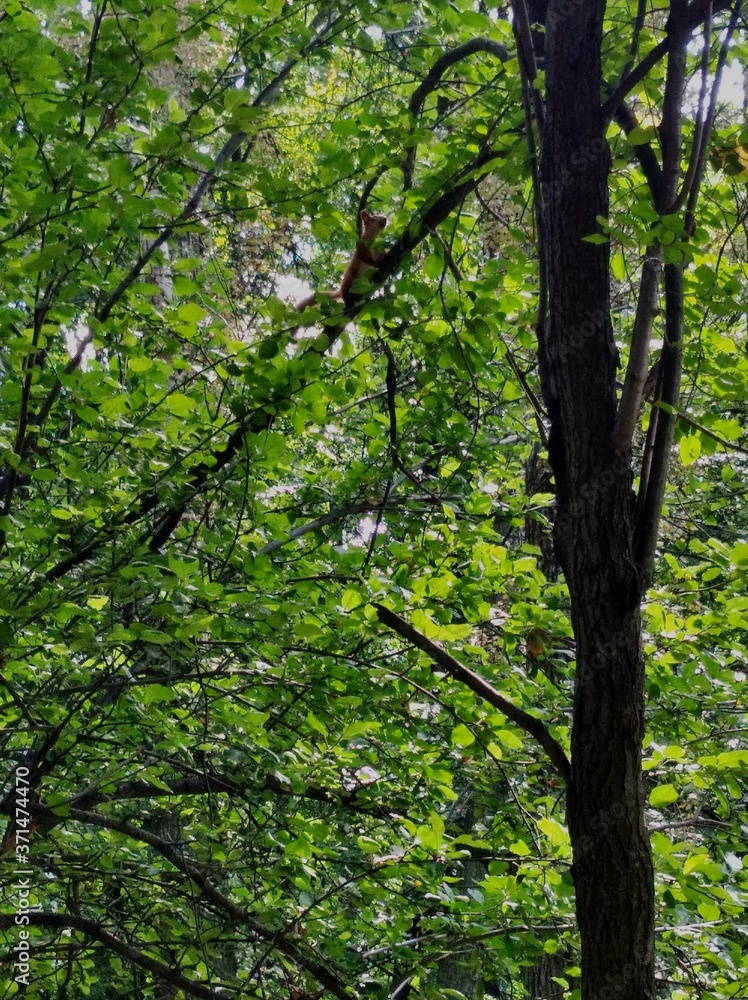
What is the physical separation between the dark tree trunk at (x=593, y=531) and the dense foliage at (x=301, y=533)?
188mm

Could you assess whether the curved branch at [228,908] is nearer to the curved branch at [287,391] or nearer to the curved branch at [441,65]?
the curved branch at [287,391]

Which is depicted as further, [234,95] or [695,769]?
[695,769]

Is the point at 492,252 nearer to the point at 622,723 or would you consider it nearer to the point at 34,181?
the point at 34,181

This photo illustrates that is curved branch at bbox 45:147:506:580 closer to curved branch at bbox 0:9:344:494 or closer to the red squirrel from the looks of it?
curved branch at bbox 0:9:344:494

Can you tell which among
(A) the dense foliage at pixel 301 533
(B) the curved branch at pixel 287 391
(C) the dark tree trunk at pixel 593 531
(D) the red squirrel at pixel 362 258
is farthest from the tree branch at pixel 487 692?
(D) the red squirrel at pixel 362 258

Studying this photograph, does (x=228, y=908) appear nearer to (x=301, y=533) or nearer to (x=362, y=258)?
(x=301, y=533)

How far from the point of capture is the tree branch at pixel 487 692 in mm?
2393

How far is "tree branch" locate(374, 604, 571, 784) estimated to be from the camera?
2393 millimetres

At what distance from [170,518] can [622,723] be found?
1.51 meters

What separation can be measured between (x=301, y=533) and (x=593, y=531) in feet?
4.64

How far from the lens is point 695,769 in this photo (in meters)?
2.80

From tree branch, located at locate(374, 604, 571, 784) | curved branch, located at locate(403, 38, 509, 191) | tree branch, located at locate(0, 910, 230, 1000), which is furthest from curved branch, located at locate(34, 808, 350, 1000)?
curved branch, located at locate(403, 38, 509, 191)

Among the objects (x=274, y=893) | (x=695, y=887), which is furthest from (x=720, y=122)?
(x=274, y=893)

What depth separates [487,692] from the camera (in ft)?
8.49
